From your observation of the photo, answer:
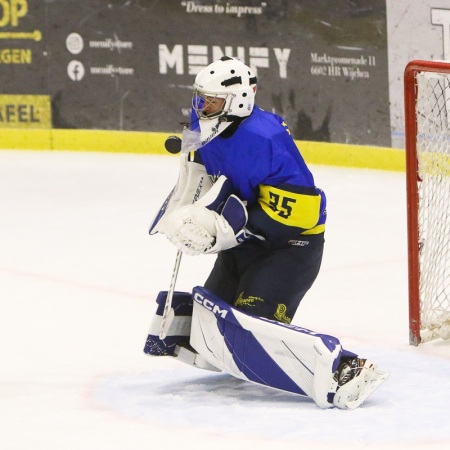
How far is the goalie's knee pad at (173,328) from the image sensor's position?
3518mm

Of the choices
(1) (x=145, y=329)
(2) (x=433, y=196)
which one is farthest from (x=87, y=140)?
(2) (x=433, y=196)

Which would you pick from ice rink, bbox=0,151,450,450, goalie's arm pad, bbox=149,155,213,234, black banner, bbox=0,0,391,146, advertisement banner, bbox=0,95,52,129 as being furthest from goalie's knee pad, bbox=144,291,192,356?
advertisement banner, bbox=0,95,52,129

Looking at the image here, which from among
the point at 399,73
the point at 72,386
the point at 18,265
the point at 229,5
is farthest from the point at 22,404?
the point at 229,5

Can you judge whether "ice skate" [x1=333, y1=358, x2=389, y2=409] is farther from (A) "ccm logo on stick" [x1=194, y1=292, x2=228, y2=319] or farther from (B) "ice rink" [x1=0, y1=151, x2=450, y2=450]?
(A) "ccm logo on stick" [x1=194, y1=292, x2=228, y2=319]

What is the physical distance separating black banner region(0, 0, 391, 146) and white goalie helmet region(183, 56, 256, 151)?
12.3 ft

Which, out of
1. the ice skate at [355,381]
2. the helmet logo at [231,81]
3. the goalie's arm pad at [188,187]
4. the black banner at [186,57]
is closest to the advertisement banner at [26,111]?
the black banner at [186,57]

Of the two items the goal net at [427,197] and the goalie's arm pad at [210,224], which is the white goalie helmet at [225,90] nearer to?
the goalie's arm pad at [210,224]

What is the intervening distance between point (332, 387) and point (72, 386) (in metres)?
0.80

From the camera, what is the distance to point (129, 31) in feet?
26.0

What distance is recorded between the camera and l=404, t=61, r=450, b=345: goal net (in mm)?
3957

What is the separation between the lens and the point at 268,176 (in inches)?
132

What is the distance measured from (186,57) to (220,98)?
450cm

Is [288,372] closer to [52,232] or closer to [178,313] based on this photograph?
[178,313]

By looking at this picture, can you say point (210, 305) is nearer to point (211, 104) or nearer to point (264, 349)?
point (264, 349)
